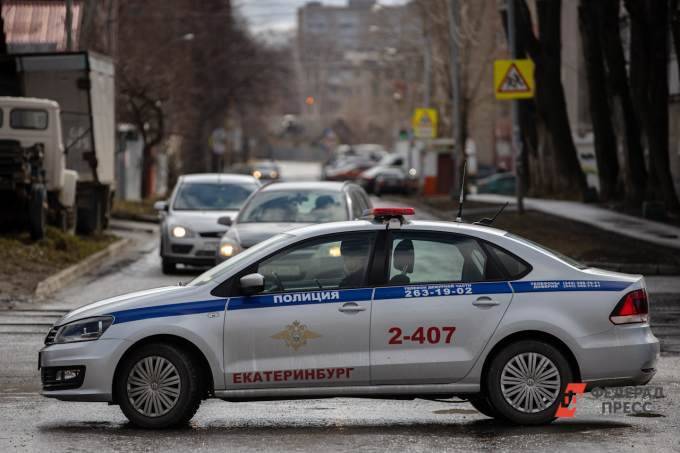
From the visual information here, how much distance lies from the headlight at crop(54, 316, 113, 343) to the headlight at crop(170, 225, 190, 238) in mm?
A: 12980

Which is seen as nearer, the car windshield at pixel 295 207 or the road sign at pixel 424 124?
the car windshield at pixel 295 207

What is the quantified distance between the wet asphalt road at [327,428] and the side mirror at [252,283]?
92cm

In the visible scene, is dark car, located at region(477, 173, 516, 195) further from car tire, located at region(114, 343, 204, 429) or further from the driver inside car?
car tire, located at region(114, 343, 204, 429)

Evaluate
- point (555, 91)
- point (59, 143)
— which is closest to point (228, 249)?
point (59, 143)

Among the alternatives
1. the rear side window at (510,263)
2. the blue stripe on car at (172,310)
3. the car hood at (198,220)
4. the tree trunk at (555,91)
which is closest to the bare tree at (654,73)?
the tree trunk at (555,91)

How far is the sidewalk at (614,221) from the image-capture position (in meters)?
26.2

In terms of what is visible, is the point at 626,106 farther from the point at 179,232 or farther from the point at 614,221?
the point at 179,232

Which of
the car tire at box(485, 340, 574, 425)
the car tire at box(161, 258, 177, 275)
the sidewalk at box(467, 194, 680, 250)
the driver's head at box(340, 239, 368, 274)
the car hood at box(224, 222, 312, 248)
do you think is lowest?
the sidewalk at box(467, 194, 680, 250)

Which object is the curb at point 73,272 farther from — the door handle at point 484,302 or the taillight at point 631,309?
the taillight at point 631,309

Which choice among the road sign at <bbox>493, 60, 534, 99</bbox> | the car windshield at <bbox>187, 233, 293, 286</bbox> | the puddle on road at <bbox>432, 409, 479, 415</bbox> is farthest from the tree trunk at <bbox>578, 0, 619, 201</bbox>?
the car windshield at <bbox>187, 233, 293, 286</bbox>

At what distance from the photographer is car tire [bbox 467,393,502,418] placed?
9.27m

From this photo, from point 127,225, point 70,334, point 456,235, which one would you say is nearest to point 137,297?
point 70,334

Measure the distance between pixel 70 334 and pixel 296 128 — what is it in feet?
519

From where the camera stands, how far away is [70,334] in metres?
9.22
